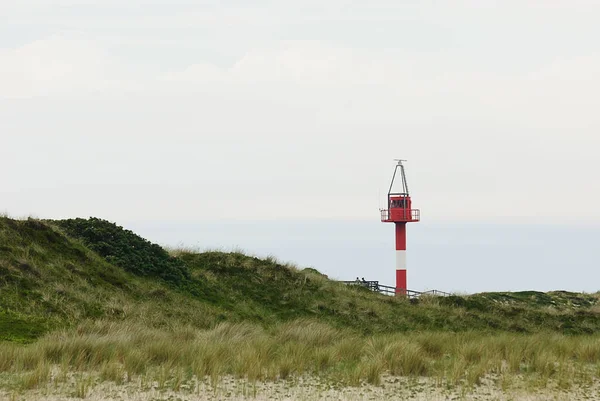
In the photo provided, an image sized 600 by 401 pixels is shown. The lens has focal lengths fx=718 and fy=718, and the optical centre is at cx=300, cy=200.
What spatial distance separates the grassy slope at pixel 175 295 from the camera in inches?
1013

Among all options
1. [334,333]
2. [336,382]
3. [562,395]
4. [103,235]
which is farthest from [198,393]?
[103,235]

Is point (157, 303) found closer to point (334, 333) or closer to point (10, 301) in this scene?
point (10, 301)

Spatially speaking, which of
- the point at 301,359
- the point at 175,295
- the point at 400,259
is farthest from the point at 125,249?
the point at 400,259

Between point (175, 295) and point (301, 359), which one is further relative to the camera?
point (175, 295)

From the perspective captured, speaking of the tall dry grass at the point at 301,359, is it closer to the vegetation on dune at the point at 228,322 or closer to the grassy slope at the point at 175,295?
the vegetation on dune at the point at 228,322

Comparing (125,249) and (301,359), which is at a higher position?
(125,249)

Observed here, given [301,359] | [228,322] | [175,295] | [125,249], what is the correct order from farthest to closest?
1. [125,249]
2. [175,295]
3. [228,322]
4. [301,359]

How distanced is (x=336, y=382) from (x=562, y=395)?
4.10m

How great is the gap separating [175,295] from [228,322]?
23.5 ft

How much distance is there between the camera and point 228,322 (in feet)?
80.5

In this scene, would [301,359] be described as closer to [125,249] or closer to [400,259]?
[125,249]

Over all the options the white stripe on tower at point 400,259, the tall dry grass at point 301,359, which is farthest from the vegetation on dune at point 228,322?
the white stripe on tower at point 400,259

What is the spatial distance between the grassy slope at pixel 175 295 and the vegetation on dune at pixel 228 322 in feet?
0.27

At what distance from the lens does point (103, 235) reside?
116ft
